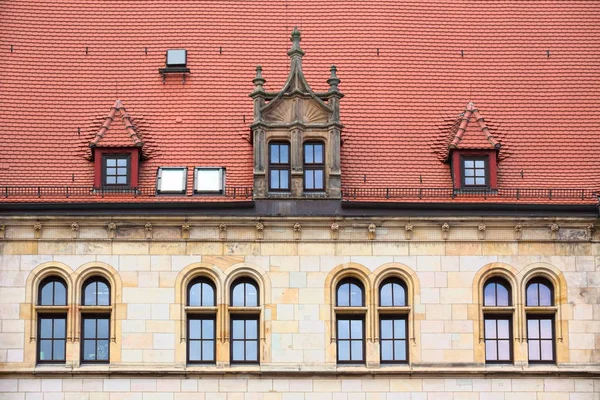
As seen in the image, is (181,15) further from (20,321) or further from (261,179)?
(20,321)

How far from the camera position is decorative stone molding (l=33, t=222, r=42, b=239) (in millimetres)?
38906

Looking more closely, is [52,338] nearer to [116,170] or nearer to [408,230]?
[116,170]

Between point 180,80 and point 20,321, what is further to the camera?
point 180,80

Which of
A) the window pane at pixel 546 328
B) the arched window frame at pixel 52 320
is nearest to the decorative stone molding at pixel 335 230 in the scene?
the window pane at pixel 546 328

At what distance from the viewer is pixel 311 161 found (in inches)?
1572

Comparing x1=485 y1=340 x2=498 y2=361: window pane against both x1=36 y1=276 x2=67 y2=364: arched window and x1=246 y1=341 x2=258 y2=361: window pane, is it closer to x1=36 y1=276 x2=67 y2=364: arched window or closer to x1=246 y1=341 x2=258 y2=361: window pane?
x1=246 y1=341 x2=258 y2=361: window pane

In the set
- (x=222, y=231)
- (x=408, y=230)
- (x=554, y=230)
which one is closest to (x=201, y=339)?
(x=222, y=231)

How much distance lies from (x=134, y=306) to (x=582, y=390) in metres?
11.3

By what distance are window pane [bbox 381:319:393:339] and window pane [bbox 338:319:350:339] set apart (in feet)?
2.80

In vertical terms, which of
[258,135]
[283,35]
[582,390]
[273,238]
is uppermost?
[283,35]

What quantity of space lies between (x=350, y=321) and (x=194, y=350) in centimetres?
396

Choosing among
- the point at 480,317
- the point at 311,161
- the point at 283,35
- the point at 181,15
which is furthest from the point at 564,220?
the point at 181,15

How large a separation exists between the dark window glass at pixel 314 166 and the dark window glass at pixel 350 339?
344 centimetres

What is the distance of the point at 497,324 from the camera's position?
3928cm
